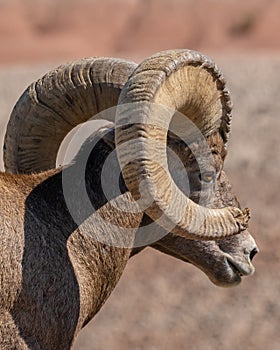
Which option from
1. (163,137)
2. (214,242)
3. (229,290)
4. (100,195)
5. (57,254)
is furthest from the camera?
(229,290)

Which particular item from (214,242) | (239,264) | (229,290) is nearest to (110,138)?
(214,242)

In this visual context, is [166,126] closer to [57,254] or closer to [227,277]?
[57,254]

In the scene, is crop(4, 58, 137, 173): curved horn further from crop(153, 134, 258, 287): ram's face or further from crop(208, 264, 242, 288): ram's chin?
crop(208, 264, 242, 288): ram's chin

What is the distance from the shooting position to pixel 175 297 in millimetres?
12102

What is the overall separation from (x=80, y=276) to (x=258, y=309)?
6193mm

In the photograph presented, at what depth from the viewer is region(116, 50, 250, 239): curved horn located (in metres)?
5.31

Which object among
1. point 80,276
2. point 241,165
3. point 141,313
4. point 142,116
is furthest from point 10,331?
point 241,165

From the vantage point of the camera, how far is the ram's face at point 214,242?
20.6 feet

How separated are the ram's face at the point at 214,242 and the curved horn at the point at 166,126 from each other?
10.2 inches

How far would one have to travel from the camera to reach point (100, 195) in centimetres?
611

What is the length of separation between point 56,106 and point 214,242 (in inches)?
54.2

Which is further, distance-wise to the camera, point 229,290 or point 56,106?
point 229,290

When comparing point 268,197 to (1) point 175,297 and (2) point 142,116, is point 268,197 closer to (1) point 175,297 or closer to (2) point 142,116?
(1) point 175,297

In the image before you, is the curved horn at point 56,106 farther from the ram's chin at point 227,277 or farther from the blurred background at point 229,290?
the blurred background at point 229,290
